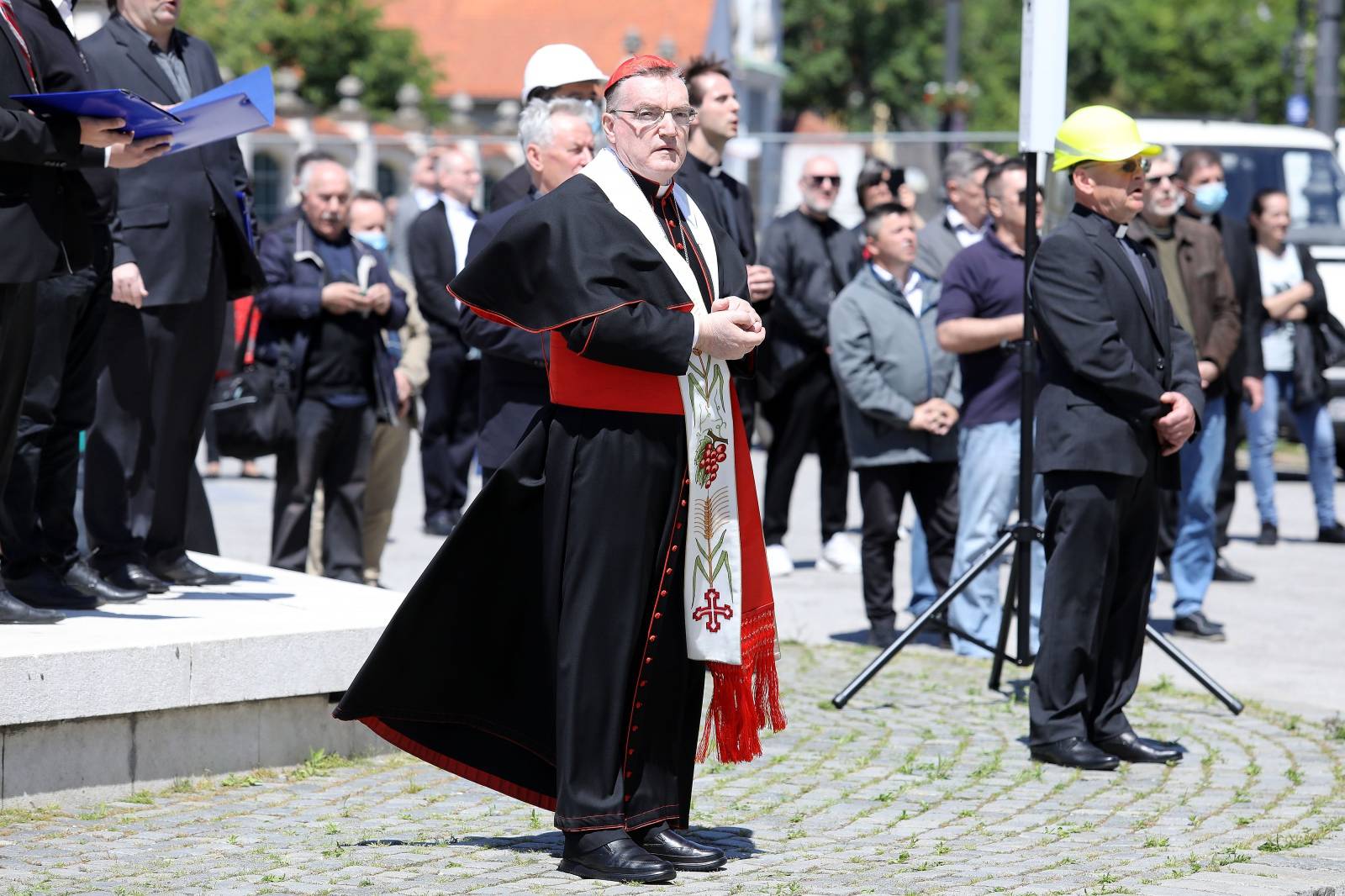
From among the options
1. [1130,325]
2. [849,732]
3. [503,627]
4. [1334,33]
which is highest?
[1334,33]

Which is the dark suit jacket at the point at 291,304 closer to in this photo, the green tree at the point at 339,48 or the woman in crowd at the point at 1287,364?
the woman in crowd at the point at 1287,364

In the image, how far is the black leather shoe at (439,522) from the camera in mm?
12922

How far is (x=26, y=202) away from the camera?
603 cm

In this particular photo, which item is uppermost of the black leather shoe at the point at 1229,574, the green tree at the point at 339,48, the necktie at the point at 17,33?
the green tree at the point at 339,48

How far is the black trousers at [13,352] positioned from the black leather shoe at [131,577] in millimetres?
1061

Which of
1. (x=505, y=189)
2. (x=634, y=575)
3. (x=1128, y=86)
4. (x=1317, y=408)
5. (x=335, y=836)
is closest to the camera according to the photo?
(x=634, y=575)

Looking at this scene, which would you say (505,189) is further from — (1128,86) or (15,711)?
(1128,86)

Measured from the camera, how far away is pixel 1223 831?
5.96 meters

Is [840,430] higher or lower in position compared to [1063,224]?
lower

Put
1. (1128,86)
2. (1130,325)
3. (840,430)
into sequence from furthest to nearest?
(1128,86) < (840,430) < (1130,325)

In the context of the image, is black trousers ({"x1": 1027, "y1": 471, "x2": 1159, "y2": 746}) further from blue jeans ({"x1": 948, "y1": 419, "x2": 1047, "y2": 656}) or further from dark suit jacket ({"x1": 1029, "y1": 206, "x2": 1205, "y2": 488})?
blue jeans ({"x1": 948, "y1": 419, "x2": 1047, "y2": 656})

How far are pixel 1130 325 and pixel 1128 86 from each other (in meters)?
63.1

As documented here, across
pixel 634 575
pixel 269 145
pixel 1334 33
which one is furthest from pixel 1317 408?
pixel 269 145

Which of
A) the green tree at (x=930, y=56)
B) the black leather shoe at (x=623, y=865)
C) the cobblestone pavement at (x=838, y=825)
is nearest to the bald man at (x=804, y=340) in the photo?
the cobblestone pavement at (x=838, y=825)
